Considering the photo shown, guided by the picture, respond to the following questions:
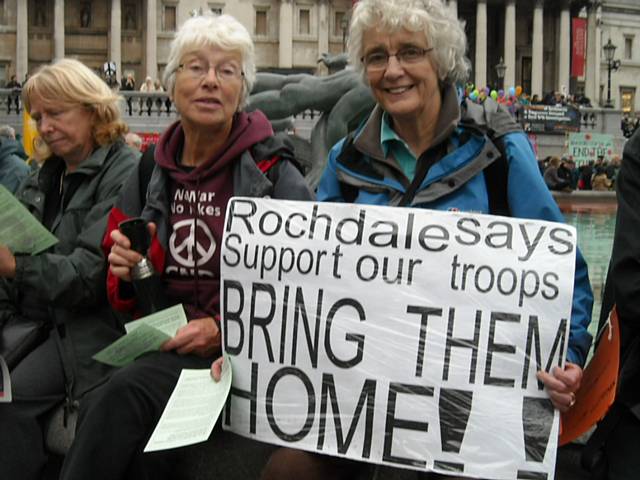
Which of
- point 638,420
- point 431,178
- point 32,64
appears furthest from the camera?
point 32,64

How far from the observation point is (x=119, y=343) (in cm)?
258

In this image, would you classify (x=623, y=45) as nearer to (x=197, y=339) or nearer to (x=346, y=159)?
(x=346, y=159)

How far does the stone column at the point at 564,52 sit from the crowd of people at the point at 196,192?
5678cm

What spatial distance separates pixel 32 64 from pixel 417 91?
166 ft

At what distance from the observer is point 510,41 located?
5653 centimetres

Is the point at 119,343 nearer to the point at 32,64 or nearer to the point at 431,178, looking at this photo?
the point at 431,178

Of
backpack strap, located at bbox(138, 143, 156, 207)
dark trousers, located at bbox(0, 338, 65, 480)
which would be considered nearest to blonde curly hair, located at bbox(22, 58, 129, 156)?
backpack strap, located at bbox(138, 143, 156, 207)

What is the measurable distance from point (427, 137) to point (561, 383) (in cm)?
91

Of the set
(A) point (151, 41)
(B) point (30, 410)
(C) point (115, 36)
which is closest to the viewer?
(B) point (30, 410)

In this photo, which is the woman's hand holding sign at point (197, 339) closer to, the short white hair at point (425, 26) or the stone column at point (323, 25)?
the short white hair at point (425, 26)

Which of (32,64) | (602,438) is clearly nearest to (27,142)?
(602,438)

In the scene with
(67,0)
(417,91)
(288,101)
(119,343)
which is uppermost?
(67,0)

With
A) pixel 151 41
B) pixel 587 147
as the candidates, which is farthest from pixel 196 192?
pixel 151 41

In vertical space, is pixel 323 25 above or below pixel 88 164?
above
